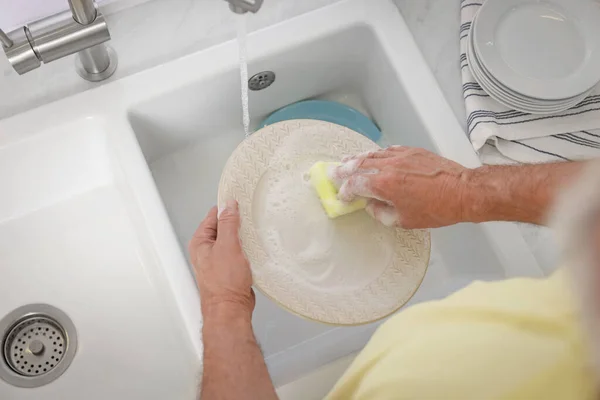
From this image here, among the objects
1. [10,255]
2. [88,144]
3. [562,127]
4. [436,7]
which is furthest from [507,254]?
[10,255]

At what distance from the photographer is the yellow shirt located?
44 centimetres

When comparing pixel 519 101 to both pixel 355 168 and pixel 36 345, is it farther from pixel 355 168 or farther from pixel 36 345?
pixel 36 345

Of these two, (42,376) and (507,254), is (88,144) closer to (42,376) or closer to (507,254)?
(42,376)

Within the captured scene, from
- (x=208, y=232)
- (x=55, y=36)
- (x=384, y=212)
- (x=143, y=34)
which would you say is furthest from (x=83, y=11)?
(x=384, y=212)

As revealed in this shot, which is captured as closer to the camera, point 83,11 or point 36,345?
point 83,11

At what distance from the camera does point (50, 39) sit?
0.72 meters

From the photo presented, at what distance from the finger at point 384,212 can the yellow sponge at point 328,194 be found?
1 centimetres

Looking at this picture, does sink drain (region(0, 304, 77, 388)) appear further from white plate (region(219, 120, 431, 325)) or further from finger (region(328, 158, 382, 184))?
finger (region(328, 158, 382, 184))

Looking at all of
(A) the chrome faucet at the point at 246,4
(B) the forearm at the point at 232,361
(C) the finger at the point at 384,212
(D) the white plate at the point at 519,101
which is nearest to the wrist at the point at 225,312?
(B) the forearm at the point at 232,361

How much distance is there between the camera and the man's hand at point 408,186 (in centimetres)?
71

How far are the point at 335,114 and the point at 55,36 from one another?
0.51 meters

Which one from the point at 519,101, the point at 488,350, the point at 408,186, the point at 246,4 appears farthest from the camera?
the point at 519,101

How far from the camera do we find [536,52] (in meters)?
0.86

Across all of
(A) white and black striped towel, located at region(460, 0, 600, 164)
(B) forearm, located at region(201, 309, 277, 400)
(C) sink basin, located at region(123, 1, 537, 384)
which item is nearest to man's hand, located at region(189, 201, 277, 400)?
(B) forearm, located at region(201, 309, 277, 400)
